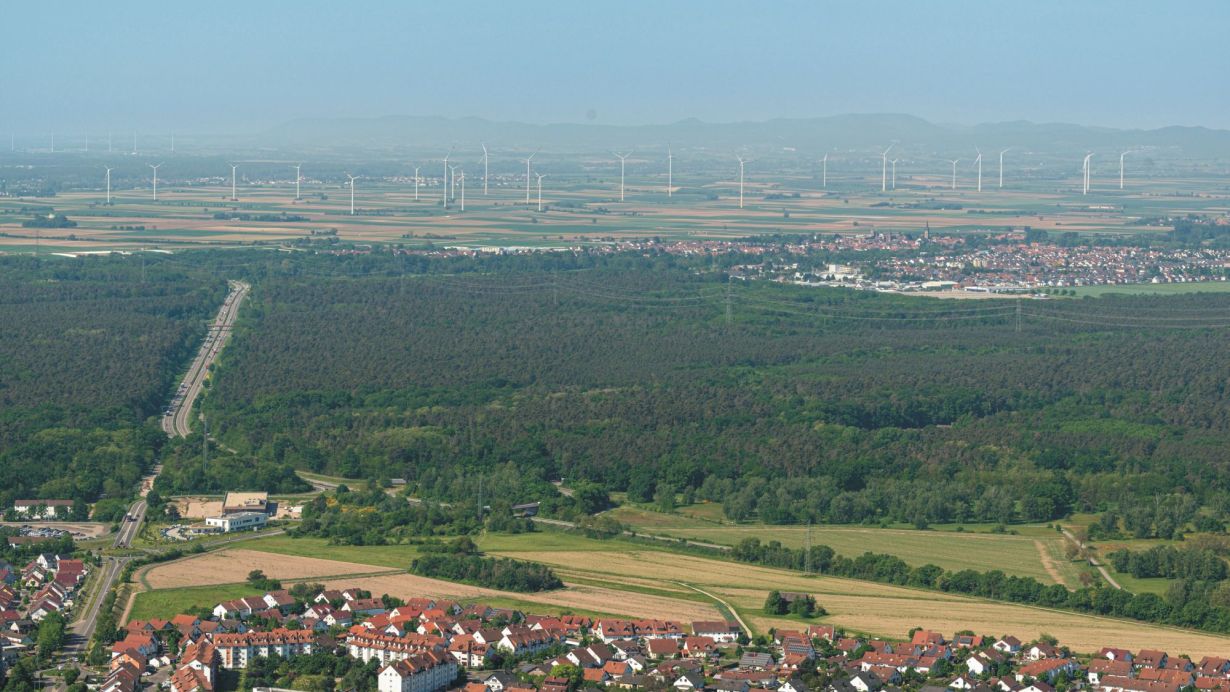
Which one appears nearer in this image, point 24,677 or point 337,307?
point 24,677

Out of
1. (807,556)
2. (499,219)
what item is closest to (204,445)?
(807,556)

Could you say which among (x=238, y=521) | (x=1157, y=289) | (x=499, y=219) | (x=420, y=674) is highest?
(x=499, y=219)

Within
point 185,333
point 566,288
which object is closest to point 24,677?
point 185,333

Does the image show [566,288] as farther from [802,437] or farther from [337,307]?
[802,437]

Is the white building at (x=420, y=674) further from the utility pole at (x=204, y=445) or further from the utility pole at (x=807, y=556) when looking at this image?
the utility pole at (x=204, y=445)

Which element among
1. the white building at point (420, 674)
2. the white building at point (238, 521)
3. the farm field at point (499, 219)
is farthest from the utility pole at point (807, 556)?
the farm field at point (499, 219)

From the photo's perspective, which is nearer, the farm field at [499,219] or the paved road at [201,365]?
the paved road at [201,365]

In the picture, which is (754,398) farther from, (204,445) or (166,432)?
(204,445)
